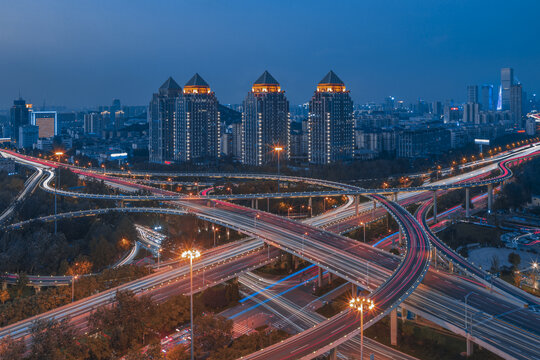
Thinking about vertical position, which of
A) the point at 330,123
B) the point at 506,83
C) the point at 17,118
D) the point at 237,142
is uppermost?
the point at 506,83

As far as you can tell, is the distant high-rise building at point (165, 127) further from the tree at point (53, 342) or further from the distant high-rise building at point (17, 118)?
the distant high-rise building at point (17, 118)

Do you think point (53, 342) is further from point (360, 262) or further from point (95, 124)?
point (95, 124)

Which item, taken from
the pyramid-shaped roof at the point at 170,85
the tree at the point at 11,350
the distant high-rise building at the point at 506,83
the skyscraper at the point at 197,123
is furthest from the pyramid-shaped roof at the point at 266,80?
the distant high-rise building at the point at 506,83

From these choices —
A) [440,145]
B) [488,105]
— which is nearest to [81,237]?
[440,145]

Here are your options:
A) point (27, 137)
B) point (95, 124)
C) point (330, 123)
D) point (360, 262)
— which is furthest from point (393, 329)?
point (95, 124)

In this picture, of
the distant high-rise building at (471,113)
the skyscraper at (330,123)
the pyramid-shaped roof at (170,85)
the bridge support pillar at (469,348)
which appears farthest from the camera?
the distant high-rise building at (471,113)

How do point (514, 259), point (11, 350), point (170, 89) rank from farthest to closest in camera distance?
point (170, 89) < point (514, 259) < point (11, 350)

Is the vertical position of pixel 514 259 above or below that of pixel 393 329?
above
